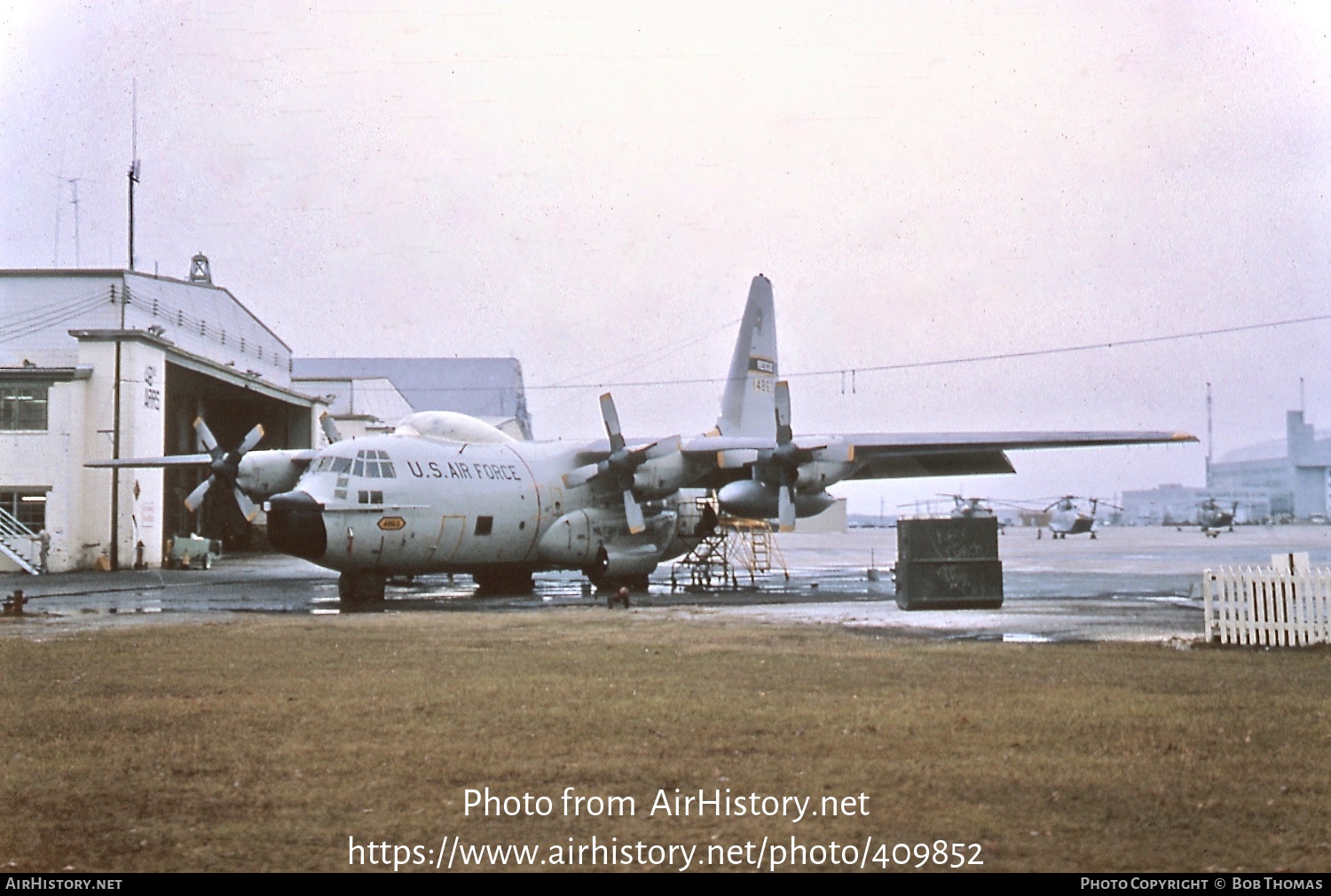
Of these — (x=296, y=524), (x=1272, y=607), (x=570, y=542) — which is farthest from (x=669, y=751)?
(x=570, y=542)

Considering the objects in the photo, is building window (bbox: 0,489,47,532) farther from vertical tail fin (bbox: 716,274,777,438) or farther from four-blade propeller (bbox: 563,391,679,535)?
vertical tail fin (bbox: 716,274,777,438)

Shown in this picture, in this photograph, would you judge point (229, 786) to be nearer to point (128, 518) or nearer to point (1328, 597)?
point (1328, 597)

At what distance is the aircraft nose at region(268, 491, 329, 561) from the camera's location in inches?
861

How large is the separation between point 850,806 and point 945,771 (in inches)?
46.3

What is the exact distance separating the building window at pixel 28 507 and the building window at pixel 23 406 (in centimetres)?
212

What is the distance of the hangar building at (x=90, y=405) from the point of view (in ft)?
121

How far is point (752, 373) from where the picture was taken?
3538cm

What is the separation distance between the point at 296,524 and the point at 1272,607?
16566 mm

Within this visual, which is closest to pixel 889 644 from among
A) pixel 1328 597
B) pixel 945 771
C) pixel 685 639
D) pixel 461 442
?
Result: pixel 685 639

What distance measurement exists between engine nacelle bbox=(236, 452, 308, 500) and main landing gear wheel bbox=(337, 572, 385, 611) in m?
6.42

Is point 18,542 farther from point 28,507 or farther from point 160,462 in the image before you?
point 160,462

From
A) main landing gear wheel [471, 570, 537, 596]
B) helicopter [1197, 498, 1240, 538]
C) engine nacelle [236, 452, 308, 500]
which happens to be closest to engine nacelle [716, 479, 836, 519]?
main landing gear wheel [471, 570, 537, 596]

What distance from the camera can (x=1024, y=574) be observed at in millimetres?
34781

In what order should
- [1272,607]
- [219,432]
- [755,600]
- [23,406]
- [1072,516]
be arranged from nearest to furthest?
[1272,607]
[755,600]
[23,406]
[219,432]
[1072,516]
